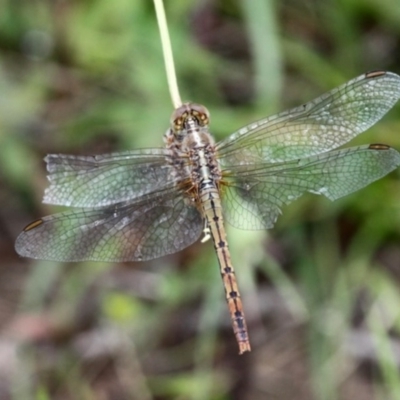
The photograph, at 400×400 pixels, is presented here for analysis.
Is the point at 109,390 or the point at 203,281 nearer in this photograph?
the point at 203,281

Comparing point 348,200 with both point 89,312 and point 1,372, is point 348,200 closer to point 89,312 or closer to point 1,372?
point 89,312

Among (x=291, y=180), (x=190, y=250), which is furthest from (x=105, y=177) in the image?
(x=190, y=250)

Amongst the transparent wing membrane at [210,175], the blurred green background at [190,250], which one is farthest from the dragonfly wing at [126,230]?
the blurred green background at [190,250]

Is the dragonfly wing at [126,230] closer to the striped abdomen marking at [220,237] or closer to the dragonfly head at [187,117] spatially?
the striped abdomen marking at [220,237]

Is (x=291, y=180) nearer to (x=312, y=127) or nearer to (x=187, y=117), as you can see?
(x=312, y=127)

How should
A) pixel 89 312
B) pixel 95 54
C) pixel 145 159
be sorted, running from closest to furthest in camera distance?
1. pixel 145 159
2. pixel 89 312
3. pixel 95 54

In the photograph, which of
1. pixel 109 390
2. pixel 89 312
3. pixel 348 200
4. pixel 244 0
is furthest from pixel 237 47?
pixel 109 390

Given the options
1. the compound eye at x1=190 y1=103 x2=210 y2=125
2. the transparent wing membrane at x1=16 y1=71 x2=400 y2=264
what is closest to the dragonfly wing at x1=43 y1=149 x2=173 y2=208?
the transparent wing membrane at x1=16 y1=71 x2=400 y2=264
